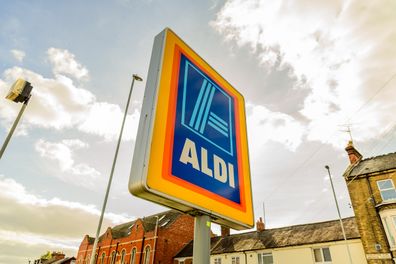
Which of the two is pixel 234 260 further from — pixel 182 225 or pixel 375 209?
pixel 375 209

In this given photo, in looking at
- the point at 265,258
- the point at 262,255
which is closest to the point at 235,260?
the point at 262,255

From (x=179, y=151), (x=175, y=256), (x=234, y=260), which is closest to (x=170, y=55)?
(x=179, y=151)

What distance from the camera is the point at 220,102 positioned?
9.92ft

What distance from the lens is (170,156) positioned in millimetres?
2107

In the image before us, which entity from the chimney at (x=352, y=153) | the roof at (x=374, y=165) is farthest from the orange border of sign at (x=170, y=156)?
the chimney at (x=352, y=153)

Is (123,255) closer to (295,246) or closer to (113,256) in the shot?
(113,256)

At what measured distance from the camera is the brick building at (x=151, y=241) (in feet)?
115

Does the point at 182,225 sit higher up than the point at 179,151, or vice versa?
the point at 182,225

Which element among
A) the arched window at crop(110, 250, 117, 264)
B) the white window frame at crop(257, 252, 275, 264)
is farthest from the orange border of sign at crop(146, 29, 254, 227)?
the arched window at crop(110, 250, 117, 264)

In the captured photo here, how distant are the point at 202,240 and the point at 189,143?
0.86 metres

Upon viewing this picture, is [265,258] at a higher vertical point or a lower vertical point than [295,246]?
lower

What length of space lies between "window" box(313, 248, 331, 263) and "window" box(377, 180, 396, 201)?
6.61 metres

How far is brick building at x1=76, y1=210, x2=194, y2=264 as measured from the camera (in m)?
35.2

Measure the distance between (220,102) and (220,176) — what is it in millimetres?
934
